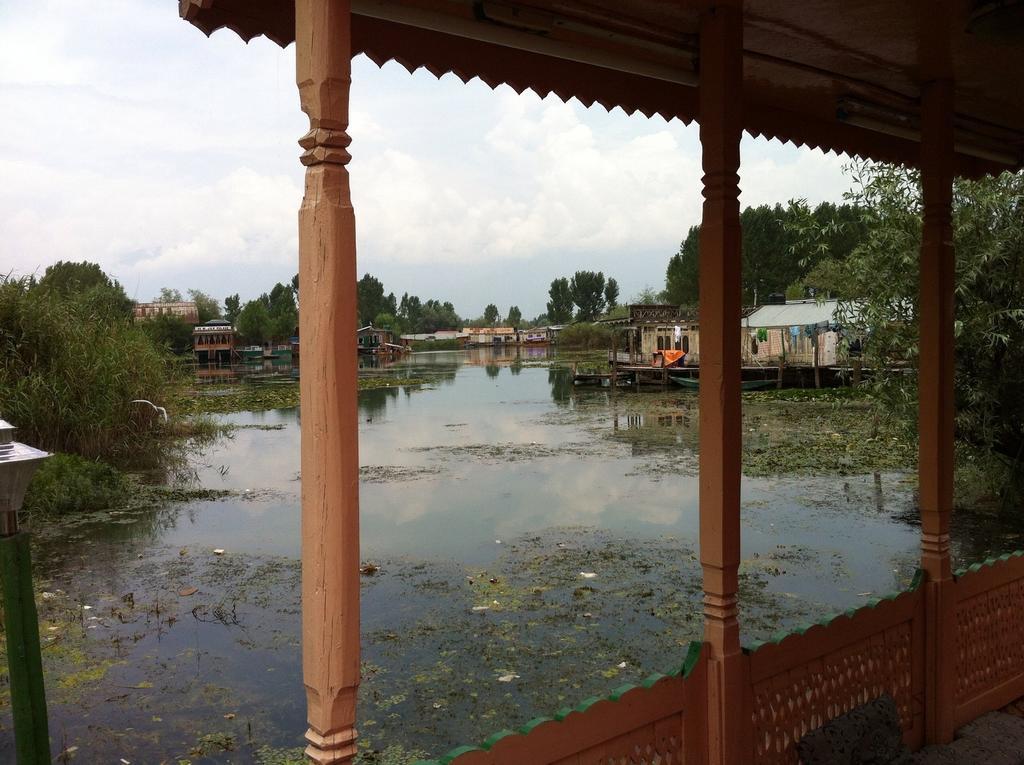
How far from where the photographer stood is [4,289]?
36.6ft

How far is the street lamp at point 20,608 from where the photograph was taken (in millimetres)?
2219

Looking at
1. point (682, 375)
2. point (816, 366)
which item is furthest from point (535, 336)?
point (816, 366)

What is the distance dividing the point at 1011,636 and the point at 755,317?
2957cm

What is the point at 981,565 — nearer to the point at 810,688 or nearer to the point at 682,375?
the point at 810,688

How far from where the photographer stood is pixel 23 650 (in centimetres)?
223

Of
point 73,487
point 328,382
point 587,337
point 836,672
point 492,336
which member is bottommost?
point 73,487

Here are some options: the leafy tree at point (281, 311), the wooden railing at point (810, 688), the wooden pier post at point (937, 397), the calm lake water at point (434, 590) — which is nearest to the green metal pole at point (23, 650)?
the wooden railing at point (810, 688)

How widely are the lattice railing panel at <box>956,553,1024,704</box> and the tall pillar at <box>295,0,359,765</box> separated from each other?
2.78 metres

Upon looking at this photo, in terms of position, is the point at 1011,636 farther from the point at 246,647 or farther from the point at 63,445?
the point at 63,445

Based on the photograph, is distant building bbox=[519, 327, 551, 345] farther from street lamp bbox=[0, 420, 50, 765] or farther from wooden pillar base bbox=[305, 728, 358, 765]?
wooden pillar base bbox=[305, 728, 358, 765]

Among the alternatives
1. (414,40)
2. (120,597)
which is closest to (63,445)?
(120,597)

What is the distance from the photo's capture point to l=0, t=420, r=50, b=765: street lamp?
87.4 inches

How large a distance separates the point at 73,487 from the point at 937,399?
10.3 m

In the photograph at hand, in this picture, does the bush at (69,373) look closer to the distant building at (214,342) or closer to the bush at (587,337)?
the distant building at (214,342)
